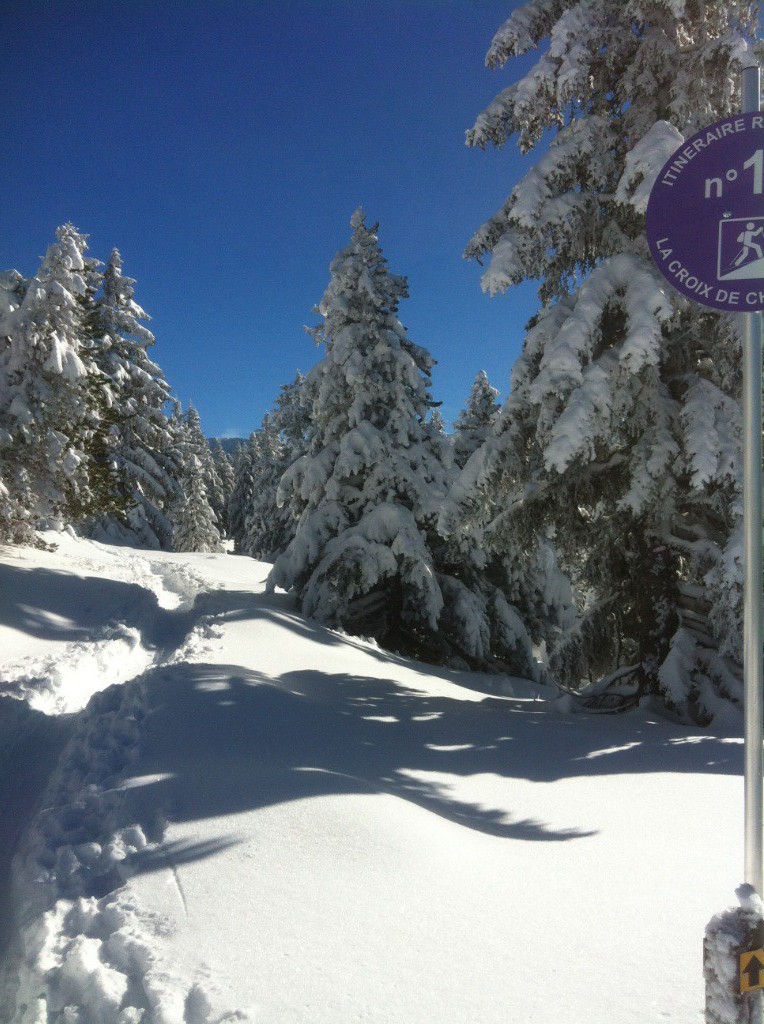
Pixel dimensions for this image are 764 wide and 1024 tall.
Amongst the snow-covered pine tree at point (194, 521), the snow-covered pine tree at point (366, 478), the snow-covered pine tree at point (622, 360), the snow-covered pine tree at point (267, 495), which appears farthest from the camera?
the snow-covered pine tree at point (194, 521)

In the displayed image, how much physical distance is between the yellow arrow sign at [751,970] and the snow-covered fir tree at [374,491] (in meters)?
11.5

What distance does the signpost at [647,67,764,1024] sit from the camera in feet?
8.07

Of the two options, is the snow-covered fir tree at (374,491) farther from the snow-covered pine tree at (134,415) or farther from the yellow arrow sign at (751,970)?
the snow-covered pine tree at (134,415)

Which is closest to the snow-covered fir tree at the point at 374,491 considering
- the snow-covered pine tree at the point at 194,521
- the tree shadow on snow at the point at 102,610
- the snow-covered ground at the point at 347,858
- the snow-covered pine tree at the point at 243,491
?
the tree shadow on snow at the point at 102,610

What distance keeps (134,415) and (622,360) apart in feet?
87.3

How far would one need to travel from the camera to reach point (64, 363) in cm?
1720

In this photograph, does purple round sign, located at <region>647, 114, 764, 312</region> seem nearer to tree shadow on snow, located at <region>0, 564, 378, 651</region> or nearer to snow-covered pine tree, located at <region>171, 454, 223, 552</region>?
tree shadow on snow, located at <region>0, 564, 378, 651</region>

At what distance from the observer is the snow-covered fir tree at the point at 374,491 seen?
46.2 feet

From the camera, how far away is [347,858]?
381 centimetres

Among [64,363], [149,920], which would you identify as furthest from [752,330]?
[64,363]

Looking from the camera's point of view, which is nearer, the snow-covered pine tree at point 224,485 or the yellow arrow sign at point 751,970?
the yellow arrow sign at point 751,970

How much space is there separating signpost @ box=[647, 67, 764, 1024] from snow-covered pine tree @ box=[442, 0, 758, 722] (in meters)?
4.26

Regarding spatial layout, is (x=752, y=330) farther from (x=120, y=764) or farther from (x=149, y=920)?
(x=120, y=764)

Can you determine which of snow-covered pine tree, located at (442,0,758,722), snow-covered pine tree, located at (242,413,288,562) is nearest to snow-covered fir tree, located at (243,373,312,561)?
snow-covered pine tree, located at (242,413,288,562)
